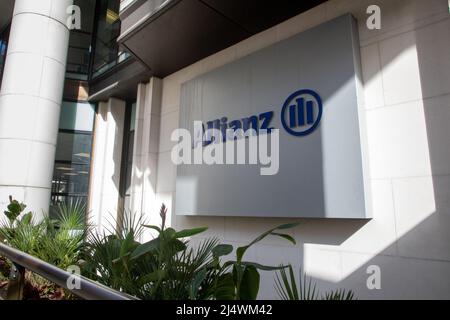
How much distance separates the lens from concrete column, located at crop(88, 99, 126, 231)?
832 cm

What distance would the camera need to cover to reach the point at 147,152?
660 cm

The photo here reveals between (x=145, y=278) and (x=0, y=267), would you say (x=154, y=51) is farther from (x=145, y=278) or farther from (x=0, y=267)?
(x=145, y=278)

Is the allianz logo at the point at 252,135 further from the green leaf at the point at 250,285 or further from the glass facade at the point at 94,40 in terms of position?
the glass facade at the point at 94,40

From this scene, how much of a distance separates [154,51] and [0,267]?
4.39m

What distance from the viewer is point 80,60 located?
9.63 metres

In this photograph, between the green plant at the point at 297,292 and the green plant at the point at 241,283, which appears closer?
the green plant at the point at 241,283

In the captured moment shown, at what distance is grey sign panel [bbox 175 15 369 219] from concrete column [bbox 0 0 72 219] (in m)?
3.92

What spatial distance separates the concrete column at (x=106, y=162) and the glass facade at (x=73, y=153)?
1.08 feet

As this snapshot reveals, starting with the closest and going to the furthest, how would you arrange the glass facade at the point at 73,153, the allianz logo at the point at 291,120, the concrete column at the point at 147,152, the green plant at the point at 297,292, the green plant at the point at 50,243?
the green plant at the point at 297,292 < the green plant at the point at 50,243 < the allianz logo at the point at 291,120 < the concrete column at the point at 147,152 < the glass facade at the point at 73,153

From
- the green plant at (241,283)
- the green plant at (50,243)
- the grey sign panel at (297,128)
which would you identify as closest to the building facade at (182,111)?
the grey sign panel at (297,128)

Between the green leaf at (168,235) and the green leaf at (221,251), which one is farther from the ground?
the green leaf at (168,235)

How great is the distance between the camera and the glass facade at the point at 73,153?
882 cm

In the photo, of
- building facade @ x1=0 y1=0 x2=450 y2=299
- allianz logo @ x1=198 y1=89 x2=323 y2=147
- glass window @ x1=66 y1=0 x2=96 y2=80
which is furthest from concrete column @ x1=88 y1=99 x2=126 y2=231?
allianz logo @ x1=198 y1=89 x2=323 y2=147

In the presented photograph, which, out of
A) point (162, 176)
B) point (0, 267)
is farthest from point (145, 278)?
point (162, 176)
